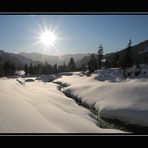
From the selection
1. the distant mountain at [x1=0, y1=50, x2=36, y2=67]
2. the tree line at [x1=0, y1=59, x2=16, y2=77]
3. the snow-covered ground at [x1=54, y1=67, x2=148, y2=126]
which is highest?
the distant mountain at [x1=0, y1=50, x2=36, y2=67]

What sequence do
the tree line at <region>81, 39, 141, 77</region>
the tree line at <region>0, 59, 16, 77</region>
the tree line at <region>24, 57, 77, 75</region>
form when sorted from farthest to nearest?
the tree line at <region>24, 57, 77, 75</region>
the tree line at <region>0, 59, 16, 77</region>
the tree line at <region>81, 39, 141, 77</region>

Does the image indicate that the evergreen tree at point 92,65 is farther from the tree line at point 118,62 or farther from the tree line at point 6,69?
the tree line at point 6,69

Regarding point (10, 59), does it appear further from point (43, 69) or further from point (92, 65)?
point (92, 65)

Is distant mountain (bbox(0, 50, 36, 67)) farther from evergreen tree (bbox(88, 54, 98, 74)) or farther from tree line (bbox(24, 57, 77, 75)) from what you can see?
evergreen tree (bbox(88, 54, 98, 74))

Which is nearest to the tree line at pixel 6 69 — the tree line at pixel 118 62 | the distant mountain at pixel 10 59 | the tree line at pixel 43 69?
the distant mountain at pixel 10 59

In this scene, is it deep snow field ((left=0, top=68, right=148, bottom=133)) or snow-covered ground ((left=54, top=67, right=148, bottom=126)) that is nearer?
deep snow field ((left=0, top=68, right=148, bottom=133))

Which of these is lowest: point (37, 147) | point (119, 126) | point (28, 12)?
point (119, 126)

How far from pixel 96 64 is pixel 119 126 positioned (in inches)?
1433

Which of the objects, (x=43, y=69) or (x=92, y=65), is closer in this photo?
(x=92, y=65)

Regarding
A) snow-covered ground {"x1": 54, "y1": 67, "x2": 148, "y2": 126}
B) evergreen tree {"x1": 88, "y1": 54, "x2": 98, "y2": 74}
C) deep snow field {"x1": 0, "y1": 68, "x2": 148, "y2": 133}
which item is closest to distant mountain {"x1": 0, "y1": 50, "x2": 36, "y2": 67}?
evergreen tree {"x1": 88, "y1": 54, "x2": 98, "y2": 74}

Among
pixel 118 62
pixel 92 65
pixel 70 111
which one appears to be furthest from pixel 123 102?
pixel 92 65

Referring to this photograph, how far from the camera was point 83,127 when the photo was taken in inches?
311

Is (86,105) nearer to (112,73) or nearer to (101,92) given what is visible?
(101,92)
